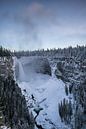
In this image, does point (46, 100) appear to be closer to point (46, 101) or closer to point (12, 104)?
point (46, 101)

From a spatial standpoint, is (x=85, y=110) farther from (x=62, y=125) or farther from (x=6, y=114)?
(x=6, y=114)

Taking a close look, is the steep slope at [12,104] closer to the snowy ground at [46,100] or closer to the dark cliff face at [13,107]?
the dark cliff face at [13,107]

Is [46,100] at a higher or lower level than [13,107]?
lower

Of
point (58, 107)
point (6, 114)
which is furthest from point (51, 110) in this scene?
point (6, 114)

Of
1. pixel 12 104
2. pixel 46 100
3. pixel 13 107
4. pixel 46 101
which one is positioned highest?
pixel 12 104

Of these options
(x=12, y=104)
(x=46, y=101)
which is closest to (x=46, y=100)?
(x=46, y=101)

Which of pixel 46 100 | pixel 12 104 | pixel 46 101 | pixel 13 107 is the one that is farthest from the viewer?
pixel 46 100

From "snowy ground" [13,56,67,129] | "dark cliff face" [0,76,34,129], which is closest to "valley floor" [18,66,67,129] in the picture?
"snowy ground" [13,56,67,129]

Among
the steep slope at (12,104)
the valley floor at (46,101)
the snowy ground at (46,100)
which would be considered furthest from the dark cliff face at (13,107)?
the valley floor at (46,101)
